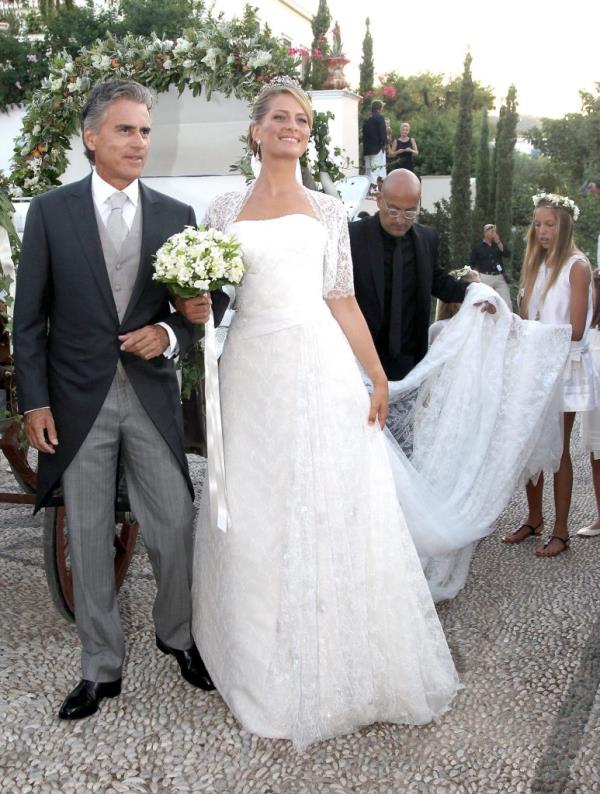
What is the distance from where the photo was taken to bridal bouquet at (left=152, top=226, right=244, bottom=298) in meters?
3.01

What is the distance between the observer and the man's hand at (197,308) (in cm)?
320

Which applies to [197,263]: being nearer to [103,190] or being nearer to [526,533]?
[103,190]

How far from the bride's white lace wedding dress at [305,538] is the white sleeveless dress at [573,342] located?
2066 mm

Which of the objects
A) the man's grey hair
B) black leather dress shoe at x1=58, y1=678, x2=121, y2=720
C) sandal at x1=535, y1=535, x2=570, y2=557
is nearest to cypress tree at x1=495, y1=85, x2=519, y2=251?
sandal at x1=535, y1=535, x2=570, y2=557

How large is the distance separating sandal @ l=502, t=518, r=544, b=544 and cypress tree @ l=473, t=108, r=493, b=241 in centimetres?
2095

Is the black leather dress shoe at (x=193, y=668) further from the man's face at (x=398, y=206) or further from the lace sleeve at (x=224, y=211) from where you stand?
the man's face at (x=398, y=206)

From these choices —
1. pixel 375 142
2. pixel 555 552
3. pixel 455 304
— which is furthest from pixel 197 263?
pixel 375 142

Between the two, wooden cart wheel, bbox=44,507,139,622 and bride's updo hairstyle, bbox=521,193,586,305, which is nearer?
wooden cart wheel, bbox=44,507,139,622

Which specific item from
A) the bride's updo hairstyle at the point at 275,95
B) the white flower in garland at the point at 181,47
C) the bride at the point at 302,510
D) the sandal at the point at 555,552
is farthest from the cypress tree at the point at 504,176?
A: the bride at the point at 302,510

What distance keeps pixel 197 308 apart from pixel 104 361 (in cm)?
37

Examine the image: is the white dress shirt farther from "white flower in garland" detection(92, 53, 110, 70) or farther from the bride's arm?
"white flower in garland" detection(92, 53, 110, 70)

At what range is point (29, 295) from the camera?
315cm

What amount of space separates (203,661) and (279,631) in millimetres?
501

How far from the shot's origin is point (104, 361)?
3.21 metres
